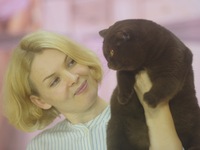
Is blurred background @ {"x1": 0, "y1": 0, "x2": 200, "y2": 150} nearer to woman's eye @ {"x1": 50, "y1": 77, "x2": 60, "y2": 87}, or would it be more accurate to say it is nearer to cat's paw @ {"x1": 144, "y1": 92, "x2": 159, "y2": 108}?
woman's eye @ {"x1": 50, "y1": 77, "x2": 60, "y2": 87}

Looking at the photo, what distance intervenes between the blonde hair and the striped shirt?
67 mm

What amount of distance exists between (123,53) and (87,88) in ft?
0.97

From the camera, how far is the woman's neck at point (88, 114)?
124 centimetres

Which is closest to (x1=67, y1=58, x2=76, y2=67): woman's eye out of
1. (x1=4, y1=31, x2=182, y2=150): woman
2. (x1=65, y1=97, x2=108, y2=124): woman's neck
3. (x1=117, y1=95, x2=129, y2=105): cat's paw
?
(x1=4, y1=31, x2=182, y2=150): woman

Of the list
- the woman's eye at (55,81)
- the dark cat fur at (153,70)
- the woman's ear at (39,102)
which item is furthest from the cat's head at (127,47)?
the woman's ear at (39,102)

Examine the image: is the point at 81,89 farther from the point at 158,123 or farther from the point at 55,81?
the point at 158,123

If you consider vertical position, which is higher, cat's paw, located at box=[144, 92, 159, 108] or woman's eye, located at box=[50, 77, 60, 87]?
cat's paw, located at box=[144, 92, 159, 108]

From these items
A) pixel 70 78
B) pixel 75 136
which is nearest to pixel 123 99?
pixel 70 78

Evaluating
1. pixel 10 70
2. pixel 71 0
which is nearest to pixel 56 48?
pixel 10 70

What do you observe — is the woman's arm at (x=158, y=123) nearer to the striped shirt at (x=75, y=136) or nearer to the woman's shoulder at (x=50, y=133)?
the striped shirt at (x=75, y=136)

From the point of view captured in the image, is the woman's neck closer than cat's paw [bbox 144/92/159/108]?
No

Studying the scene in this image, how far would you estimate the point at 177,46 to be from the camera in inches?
35.7

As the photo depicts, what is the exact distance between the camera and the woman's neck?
1.24 meters

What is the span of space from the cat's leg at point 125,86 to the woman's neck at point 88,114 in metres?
0.29
